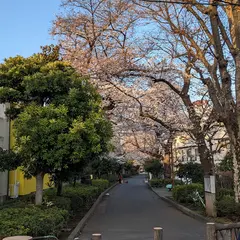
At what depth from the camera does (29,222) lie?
331 inches

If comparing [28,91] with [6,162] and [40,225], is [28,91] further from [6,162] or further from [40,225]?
[40,225]

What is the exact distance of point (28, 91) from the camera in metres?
11.0

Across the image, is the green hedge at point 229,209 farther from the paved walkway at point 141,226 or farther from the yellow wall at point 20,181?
the yellow wall at point 20,181

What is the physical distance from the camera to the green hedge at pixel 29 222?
806 centimetres

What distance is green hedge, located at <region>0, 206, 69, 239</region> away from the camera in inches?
317

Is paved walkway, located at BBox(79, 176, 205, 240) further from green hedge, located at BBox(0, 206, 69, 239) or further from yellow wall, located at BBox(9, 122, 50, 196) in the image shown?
yellow wall, located at BBox(9, 122, 50, 196)

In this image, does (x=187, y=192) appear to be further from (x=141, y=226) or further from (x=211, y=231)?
(x=211, y=231)

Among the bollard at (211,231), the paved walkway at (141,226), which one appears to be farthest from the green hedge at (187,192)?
the bollard at (211,231)

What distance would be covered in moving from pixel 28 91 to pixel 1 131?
233 inches

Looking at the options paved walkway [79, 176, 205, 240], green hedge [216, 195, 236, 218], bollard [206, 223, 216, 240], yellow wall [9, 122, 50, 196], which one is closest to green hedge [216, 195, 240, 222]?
green hedge [216, 195, 236, 218]

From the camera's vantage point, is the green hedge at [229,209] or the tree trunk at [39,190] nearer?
the tree trunk at [39,190]

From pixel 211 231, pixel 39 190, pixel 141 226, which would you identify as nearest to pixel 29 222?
pixel 39 190

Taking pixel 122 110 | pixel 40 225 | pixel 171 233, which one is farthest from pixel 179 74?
pixel 40 225

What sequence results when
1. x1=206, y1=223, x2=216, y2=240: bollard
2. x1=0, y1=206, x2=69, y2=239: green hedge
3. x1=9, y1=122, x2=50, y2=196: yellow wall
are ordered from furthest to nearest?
1. x1=9, y1=122, x2=50, y2=196: yellow wall
2. x1=0, y1=206, x2=69, y2=239: green hedge
3. x1=206, y1=223, x2=216, y2=240: bollard
